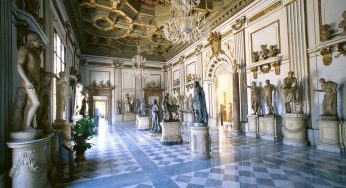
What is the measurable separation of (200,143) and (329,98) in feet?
13.8

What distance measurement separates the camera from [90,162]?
4973 mm

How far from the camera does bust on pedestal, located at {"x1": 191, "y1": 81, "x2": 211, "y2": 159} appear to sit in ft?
16.6

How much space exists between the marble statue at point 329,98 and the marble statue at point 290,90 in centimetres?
91

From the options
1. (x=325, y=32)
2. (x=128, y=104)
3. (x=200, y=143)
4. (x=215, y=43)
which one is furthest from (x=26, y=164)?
(x=128, y=104)

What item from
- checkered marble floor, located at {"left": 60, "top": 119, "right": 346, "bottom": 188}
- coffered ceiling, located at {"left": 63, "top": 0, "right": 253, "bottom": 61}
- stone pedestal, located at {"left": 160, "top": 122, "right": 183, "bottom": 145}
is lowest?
checkered marble floor, located at {"left": 60, "top": 119, "right": 346, "bottom": 188}

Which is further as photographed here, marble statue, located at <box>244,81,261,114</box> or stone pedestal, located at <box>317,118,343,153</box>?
marble statue, located at <box>244,81,261,114</box>

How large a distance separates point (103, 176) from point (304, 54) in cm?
746

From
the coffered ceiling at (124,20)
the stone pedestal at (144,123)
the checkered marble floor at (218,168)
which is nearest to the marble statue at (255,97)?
the checkered marble floor at (218,168)

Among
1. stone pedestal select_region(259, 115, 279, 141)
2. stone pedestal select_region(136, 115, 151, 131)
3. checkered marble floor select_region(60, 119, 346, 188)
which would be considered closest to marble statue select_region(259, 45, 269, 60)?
stone pedestal select_region(259, 115, 279, 141)

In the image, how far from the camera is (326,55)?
5.80 m

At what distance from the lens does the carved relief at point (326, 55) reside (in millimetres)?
5734

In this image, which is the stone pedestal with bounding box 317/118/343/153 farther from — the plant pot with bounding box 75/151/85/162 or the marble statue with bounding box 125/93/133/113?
the marble statue with bounding box 125/93/133/113

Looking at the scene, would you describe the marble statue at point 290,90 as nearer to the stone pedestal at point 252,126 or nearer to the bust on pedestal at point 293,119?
the bust on pedestal at point 293,119

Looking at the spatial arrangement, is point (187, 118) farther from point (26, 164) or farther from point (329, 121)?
point (26, 164)
